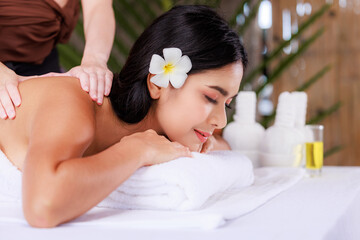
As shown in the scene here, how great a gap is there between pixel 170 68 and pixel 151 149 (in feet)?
0.77

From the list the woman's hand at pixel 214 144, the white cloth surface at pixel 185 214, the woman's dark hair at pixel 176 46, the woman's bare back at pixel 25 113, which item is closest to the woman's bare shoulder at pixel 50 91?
the woman's bare back at pixel 25 113

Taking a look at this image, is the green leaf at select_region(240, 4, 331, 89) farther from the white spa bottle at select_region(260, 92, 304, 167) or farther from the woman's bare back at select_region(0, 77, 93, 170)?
the woman's bare back at select_region(0, 77, 93, 170)

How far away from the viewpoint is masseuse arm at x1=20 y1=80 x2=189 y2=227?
32.7 inches

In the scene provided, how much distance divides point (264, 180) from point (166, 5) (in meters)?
1.43

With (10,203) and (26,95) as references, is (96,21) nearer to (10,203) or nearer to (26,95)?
(26,95)

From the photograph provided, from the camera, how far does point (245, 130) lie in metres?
1.64

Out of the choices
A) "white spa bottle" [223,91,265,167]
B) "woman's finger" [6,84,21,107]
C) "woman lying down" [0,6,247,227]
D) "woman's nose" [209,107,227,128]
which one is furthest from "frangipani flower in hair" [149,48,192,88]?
"white spa bottle" [223,91,265,167]

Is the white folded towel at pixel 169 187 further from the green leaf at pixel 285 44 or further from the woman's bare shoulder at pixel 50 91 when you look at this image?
the green leaf at pixel 285 44

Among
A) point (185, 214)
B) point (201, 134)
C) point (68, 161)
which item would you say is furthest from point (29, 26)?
point (185, 214)

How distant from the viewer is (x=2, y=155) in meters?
1.08

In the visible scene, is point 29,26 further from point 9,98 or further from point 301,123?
point 301,123

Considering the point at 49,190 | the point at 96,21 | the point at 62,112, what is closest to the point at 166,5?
the point at 96,21

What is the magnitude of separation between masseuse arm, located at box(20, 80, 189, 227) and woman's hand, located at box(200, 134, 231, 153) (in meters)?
Answer: 0.32

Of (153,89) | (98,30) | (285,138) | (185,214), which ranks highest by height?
(98,30)
